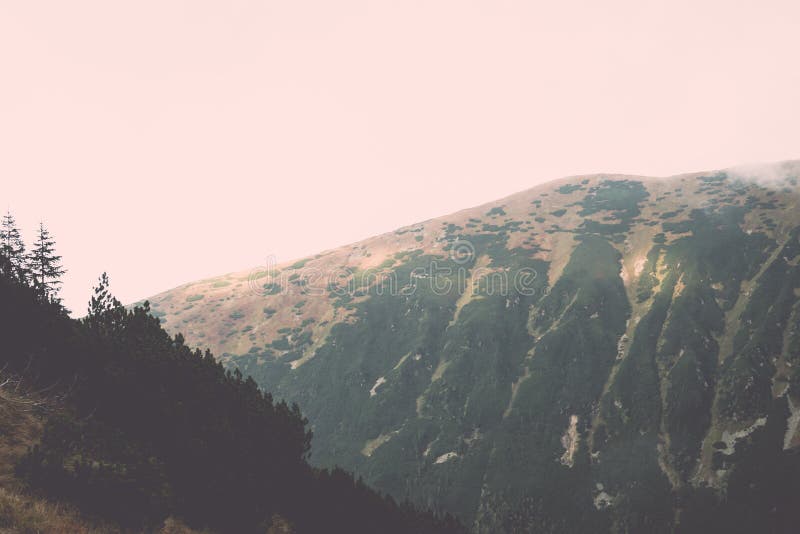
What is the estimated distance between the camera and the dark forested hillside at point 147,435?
45.4ft

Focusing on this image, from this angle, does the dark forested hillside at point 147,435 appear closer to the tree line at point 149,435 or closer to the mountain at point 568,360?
the tree line at point 149,435

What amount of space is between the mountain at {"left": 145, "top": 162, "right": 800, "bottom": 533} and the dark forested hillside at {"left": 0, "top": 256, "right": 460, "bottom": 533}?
3250 inches

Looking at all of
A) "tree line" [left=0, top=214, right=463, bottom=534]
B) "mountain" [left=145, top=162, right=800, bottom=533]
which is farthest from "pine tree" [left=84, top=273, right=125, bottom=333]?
"mountain" [left=145, top=162, right=800, bottom=533]

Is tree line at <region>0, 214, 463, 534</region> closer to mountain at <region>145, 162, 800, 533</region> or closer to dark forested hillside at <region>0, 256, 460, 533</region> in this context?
dark forested hillside at <region>0, 256, 460, 533</region>

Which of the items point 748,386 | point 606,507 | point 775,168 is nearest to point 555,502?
point 606,507

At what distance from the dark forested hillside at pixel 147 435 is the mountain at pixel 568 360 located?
→ 82548 millimetres

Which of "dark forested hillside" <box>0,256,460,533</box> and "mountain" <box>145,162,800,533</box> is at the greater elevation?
"dark forested hillside" <box>0,256,460,533</box>

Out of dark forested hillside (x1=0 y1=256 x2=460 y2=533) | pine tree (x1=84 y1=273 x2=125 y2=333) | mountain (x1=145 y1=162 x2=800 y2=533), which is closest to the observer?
dark forested hillside (x1=0 y1=256 x2=460 y2=533)

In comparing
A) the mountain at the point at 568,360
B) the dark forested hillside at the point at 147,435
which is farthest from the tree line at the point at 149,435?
the mountain at the point at 568,360

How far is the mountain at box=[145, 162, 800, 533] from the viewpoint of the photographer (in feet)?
300

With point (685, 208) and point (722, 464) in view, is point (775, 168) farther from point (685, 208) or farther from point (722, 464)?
point (722, 464)

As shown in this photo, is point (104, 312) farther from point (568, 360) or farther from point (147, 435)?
point (568, 360)

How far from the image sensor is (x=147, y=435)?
20531mm

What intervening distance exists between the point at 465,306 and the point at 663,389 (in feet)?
213
